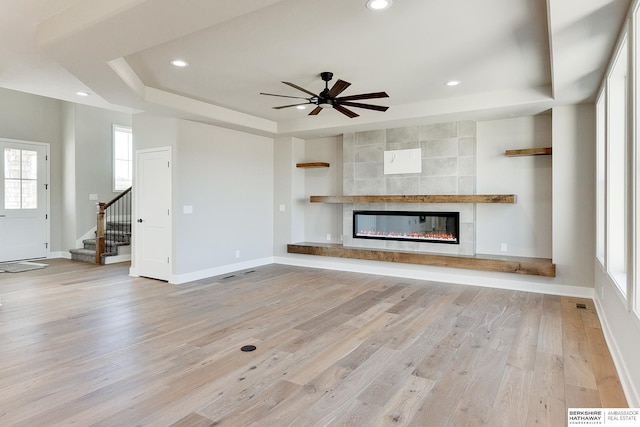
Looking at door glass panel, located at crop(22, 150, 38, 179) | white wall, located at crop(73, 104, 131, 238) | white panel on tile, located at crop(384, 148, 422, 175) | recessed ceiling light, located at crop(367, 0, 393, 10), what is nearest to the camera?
recessed ceiling light, located at crop(367, 0, 393, 10)

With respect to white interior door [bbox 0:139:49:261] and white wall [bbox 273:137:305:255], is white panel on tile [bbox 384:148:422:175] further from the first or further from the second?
white interior door [bbox 0:139:49:261]

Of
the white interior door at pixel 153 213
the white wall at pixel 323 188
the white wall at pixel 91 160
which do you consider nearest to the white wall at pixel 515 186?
the white wall at pixel 323 188

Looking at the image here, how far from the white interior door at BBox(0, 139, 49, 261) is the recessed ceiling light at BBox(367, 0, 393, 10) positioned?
7987 millimetres

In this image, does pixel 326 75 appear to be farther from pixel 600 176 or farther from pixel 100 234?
pixel 100 234

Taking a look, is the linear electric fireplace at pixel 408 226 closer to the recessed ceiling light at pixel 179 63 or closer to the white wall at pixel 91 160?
the recessed ceiling light at pixel 179 63

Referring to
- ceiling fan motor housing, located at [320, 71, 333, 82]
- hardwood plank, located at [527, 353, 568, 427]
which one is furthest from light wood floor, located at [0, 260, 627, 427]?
ceiling fan motor housing, located at [320, 71, 333, 82]

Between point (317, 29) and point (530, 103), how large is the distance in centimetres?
316

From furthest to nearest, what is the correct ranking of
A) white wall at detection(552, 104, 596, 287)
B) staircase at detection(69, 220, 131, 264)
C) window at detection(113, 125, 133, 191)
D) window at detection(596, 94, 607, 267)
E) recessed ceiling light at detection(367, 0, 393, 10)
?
window at detection(113, 125, 133, 191) < staircase at detection(69, 220, 131, 264) < white wall at detection(552, 104, 596, 287) < window at detection(596, 94, 607, 267) < recessed ceiling light at detection(367, 0, 393, 10)

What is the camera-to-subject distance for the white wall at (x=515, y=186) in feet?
17.5

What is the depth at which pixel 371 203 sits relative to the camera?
21.8ft

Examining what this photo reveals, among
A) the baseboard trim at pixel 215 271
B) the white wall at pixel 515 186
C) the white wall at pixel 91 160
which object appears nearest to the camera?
the white wall at pixel 515 186

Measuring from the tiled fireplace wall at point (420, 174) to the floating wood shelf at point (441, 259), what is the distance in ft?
1.12

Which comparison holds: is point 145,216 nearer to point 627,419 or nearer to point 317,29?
point 317,29

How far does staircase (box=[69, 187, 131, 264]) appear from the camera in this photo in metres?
7.31
